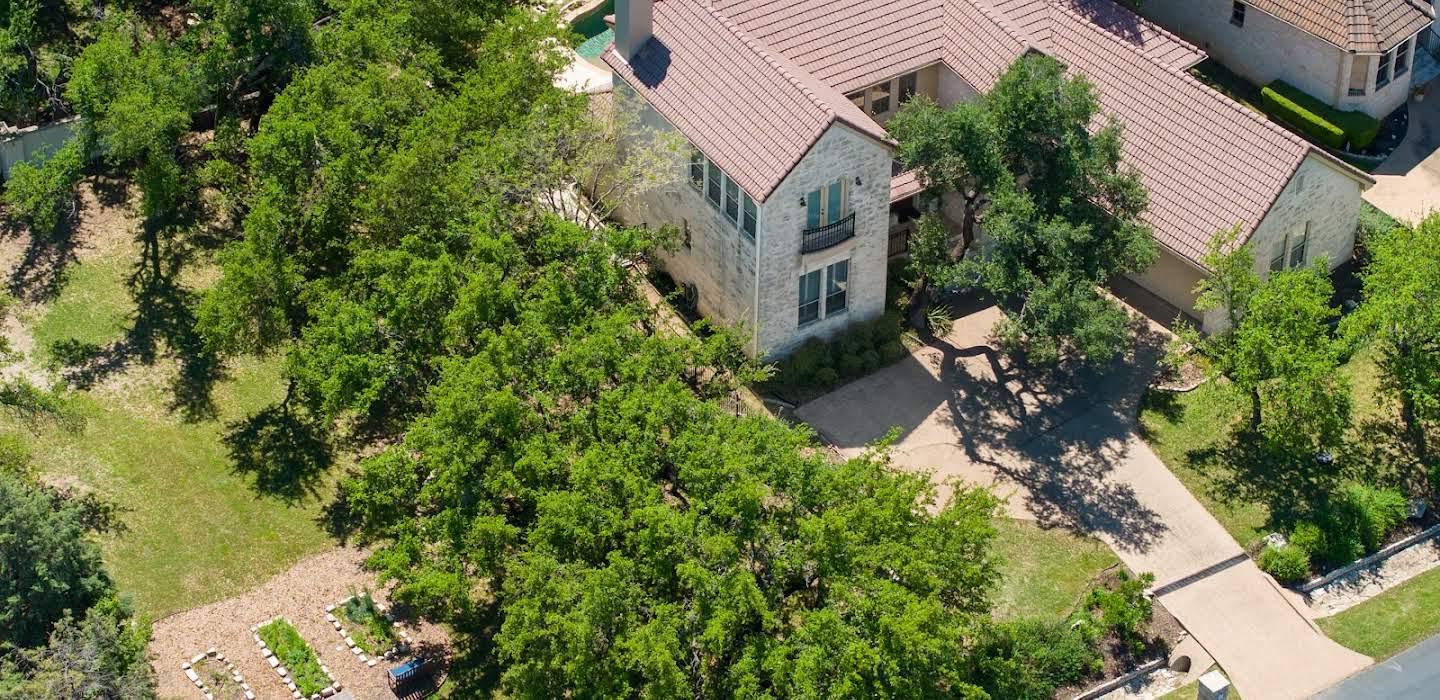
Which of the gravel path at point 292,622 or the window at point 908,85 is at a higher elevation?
the window at point 908,85

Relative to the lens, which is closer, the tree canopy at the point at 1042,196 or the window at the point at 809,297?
the tree canopy at the point at 1042,196

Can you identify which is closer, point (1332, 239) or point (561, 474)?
point (561, 474)

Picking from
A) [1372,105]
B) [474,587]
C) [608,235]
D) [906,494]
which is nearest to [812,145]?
[608,235]

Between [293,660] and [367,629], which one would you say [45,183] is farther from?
[367,629]

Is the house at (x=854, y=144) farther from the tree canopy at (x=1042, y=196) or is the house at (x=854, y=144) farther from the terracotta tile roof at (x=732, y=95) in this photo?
the tree canopy at (x=1042, y=196)

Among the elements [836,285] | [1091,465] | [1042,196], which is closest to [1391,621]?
[1091,465]

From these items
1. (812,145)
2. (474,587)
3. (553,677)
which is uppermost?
(812,145)

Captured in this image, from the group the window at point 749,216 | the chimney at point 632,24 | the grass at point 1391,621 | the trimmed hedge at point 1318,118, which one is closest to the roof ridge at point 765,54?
the chimney at point 632,24

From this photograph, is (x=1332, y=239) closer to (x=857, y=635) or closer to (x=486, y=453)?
(x=857, y=635)
